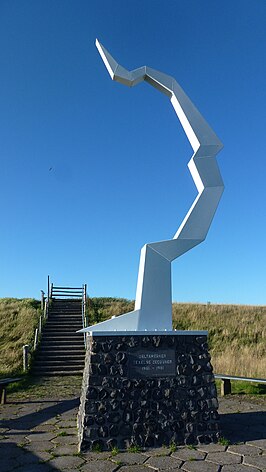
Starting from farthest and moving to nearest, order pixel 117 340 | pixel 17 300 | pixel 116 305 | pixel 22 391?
1. pixel 17 300
2. pixel 116 305
3. pixel 22 391
4. pixel 117 340

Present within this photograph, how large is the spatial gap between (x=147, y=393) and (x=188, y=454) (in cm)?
99

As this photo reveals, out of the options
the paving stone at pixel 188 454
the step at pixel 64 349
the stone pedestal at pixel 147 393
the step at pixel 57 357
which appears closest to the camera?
the paving stone at pixel 188 454

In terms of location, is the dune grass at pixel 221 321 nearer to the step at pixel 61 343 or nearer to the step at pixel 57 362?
the step at pixel 61 343

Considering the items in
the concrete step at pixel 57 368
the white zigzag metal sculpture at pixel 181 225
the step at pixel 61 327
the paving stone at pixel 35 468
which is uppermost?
the white zigzag metal sculpture at pixel 181 225

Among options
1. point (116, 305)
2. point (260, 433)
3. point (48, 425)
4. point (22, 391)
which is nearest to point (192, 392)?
point (260, 433)

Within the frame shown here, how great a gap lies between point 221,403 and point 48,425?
156 inches

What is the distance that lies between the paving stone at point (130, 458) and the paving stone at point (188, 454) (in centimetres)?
45

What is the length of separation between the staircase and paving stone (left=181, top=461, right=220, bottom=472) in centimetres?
968

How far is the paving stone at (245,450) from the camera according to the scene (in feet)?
18.6

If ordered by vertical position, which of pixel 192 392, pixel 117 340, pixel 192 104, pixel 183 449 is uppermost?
pixel 192 104

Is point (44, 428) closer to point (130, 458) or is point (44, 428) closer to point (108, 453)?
point (108, 453)

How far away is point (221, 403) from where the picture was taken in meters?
9.24

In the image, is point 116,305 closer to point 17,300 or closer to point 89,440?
point 17,300

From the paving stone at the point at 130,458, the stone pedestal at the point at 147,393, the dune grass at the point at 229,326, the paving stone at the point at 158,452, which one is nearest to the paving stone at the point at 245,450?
the stone pedestal at the point at 147,393
